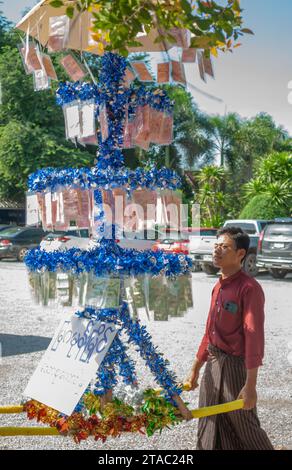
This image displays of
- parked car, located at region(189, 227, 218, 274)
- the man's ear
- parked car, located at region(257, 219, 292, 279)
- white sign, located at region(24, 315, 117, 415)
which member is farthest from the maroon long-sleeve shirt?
parked car, located at region(189, 227, 218, 274)

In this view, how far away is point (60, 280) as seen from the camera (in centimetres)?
370

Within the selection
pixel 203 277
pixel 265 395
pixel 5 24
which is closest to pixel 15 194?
pixel 5 24

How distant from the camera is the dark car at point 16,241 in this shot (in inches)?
989

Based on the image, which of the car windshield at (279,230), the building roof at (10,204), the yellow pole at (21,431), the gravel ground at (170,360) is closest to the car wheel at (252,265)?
the car windshield at (279,230)

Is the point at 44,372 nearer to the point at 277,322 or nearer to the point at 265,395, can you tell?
the point at 265,395

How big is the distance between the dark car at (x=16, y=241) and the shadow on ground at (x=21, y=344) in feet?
53.2

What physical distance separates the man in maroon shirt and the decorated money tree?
9.0 inches

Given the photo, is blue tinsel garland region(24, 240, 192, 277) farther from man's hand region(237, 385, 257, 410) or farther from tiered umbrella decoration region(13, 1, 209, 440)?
man's hand region(237, 385, 257, 410)

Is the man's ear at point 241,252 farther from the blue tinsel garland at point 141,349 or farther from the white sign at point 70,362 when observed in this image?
the white sign at point 70,362

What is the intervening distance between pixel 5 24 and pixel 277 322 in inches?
1232

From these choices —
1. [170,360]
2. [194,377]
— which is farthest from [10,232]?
[194,377]

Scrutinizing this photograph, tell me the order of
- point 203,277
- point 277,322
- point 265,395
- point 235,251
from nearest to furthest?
point 235,251 < point 265,395 < point 277,322 < point 203,277

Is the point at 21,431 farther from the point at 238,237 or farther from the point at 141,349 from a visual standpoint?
the point at 238,237

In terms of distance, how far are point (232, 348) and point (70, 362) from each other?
971 millimetres
